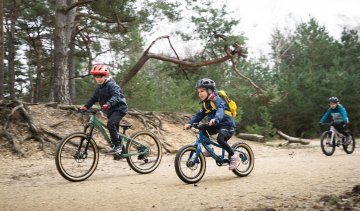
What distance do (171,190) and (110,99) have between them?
2.26 m

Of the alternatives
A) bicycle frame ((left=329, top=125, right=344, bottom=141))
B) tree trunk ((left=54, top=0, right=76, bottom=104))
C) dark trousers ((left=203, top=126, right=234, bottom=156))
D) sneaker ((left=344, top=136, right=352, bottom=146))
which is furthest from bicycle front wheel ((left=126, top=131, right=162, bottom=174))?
sneaker ((left=344, top=136, right=352, bottom=146))

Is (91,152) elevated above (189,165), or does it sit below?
above

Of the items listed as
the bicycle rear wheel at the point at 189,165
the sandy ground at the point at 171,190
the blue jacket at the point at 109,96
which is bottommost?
the sandy ground at the point at 171,190

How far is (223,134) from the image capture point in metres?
6.03

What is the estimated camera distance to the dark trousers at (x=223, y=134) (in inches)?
236

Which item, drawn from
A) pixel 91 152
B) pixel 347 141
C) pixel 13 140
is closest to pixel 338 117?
pixel 347 141

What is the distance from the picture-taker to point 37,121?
10.7m

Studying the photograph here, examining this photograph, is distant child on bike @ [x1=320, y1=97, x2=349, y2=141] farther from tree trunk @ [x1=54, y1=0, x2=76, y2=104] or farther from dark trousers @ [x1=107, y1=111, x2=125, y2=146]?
tree trunk @ [x1=54, y1=0, x2=76, y2=104]

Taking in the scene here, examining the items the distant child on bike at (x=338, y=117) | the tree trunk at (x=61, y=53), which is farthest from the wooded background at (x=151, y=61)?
the distant child on bike at (x=338, y=117)

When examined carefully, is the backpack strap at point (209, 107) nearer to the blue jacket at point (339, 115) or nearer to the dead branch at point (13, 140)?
the dead branch at point (13, 140)

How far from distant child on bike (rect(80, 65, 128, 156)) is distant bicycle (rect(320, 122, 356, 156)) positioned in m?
6.60

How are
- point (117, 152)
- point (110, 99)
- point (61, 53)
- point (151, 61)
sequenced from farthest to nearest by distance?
point (151, 61) → point (61, 53) → point (117, 152) → point (110, 99)

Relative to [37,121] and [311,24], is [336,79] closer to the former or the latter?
[311,24]

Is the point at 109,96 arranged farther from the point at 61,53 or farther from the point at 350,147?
the point at 350,147
